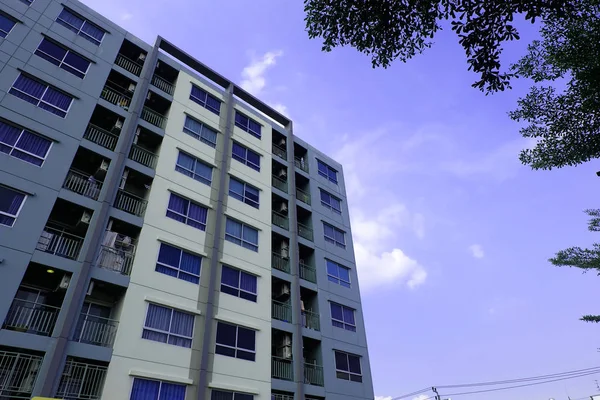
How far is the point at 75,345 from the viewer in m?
12.9

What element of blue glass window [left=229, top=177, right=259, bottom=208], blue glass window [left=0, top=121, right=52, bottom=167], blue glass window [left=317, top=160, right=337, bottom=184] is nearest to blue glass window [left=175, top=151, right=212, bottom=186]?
blue glass window [left=229, top=177, right=259, bottom=208]

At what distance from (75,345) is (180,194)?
7.99 metres

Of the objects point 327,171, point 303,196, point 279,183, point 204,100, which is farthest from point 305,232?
point 204,100

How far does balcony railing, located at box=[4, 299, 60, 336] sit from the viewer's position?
12597 mm

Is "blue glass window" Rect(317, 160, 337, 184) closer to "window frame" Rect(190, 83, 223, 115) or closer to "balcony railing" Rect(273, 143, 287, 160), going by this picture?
"balcony railing" Rect(273, 143, 287, 160)

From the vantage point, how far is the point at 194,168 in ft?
67.3

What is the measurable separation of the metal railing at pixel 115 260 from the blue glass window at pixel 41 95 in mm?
6182

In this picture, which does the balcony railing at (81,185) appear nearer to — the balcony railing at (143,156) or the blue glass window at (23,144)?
the blue glass window at (23,144)

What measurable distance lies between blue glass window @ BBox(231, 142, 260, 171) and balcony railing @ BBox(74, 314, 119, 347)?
463 inches

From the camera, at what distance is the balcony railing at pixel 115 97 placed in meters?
19.1

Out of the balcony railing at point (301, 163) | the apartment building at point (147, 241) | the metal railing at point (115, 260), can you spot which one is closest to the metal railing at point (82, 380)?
the apartment building at point (147, 241)

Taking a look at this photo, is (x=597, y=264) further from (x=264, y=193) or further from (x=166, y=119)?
(x=166, y=119)

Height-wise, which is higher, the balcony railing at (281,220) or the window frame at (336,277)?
the balcony railing at (281,220)

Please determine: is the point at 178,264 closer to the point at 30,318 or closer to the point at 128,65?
the point at 30,318
